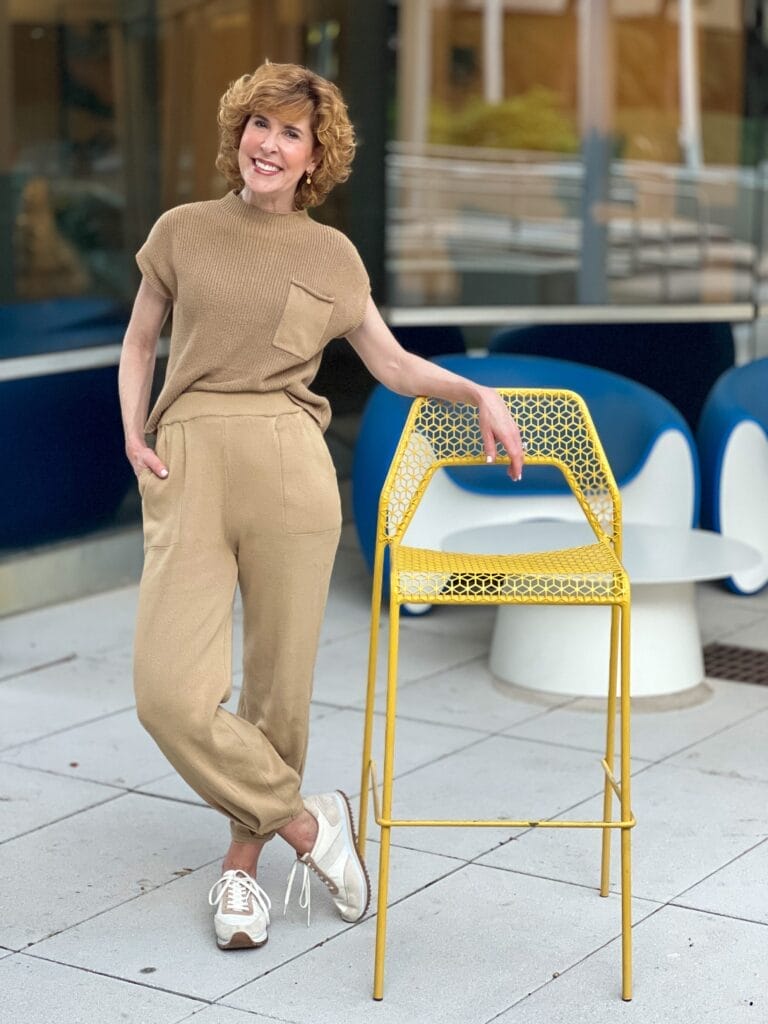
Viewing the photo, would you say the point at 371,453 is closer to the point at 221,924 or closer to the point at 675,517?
the point at 675,517

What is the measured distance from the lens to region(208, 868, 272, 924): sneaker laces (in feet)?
10.8

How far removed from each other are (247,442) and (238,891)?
0.92m

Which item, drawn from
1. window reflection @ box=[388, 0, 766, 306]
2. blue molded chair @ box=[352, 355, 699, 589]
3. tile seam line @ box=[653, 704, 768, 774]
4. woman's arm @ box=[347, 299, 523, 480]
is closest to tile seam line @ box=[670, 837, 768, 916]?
tile seam line @ box=[653, 704, 768, 774]

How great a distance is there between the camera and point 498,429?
10.6 ft

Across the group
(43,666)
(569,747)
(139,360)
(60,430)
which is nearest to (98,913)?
(139,360)

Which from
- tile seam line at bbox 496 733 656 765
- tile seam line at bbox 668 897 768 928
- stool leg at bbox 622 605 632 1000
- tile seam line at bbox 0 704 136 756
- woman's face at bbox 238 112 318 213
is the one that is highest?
woman's face at bbox 238 112 318 213

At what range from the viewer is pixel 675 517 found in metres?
6.07

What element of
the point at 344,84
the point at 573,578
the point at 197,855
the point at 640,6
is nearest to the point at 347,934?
the point at 197,855

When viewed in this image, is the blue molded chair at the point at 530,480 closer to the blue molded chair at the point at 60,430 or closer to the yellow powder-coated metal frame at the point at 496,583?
the blue molded chair at the point at 60,430

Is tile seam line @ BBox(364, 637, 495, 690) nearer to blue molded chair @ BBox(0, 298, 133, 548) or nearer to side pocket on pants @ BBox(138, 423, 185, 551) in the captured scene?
blue molded chair @ BBox(0, 298, 133, 548)

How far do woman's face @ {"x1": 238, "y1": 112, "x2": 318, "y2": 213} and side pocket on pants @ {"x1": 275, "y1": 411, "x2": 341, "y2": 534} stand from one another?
1.46 feet

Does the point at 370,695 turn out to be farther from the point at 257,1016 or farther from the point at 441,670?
the point at 441,670

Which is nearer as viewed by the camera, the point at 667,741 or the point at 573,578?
the point at 573,578

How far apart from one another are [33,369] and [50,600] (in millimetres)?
874
